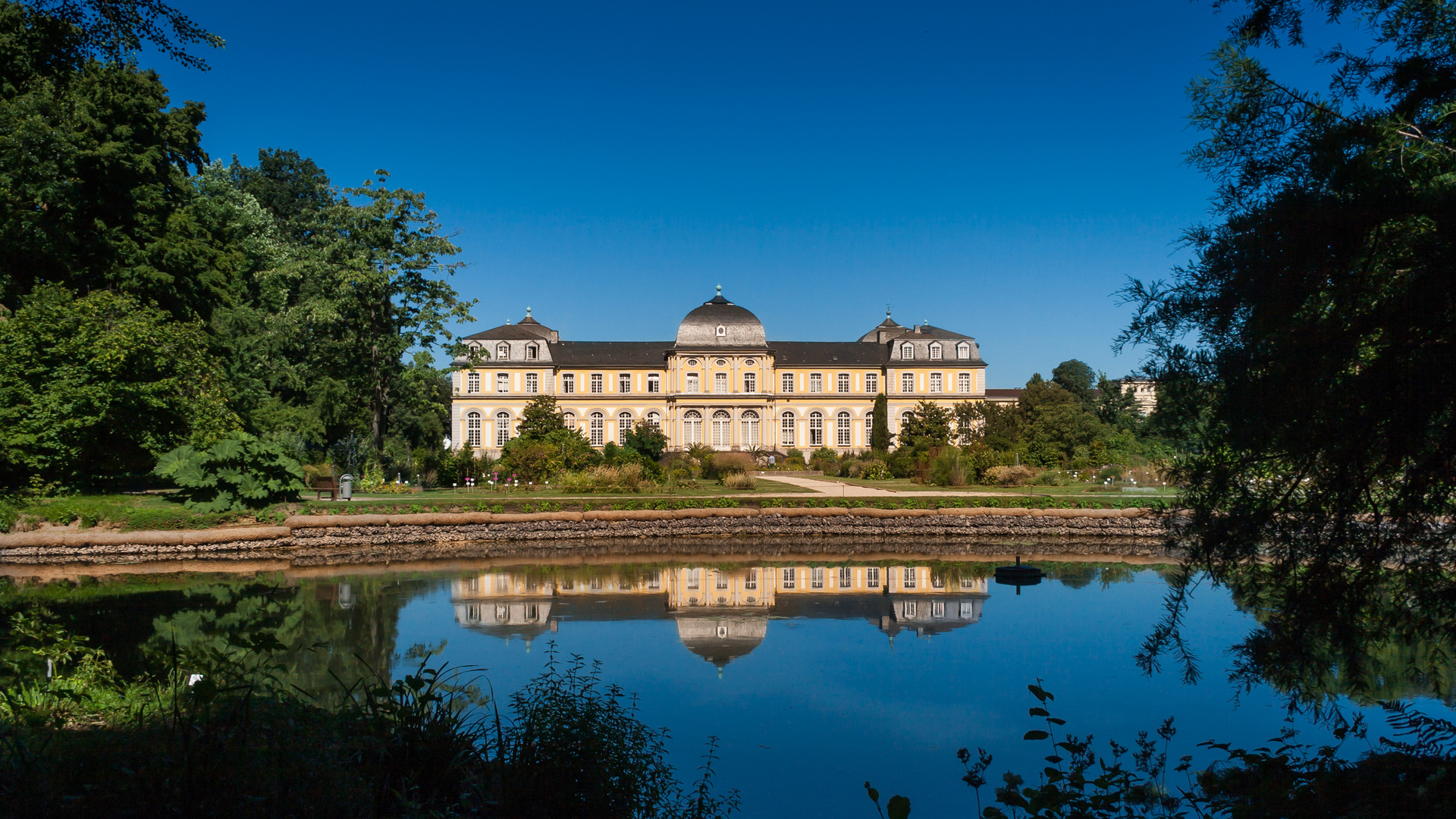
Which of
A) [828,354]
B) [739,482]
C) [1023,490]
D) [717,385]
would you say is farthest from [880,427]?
[739,482]

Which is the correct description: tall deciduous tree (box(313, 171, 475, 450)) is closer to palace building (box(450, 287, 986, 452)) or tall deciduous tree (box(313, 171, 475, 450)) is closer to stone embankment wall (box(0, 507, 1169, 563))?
stone embankment wall (box(0, 507, 1169, 563))

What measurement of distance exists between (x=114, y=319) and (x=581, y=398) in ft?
91.8

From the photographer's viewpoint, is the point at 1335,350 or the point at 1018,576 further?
the point at 1018,576

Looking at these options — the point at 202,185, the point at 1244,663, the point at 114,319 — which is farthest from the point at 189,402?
the point at 1244,663

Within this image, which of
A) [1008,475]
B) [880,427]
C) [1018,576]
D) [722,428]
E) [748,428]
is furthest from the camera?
[748,428]

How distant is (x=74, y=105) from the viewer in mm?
15625

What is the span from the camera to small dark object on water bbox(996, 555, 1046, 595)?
444 inches

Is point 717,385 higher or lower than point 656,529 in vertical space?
higher

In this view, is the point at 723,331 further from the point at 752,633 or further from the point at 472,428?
the point at 752,633

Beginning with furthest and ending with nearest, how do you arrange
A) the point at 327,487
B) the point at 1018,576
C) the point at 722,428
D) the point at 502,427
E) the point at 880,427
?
the point at 722,428
the point at 502,427
the point at 880,427
the point at 327,487
the point at 1018,576

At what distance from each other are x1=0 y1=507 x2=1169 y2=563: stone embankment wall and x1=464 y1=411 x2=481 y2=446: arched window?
2778 centimetres

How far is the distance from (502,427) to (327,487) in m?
24.4

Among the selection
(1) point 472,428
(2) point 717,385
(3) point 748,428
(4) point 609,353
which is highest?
(4) point 609,353

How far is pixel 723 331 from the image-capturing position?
43344mm
